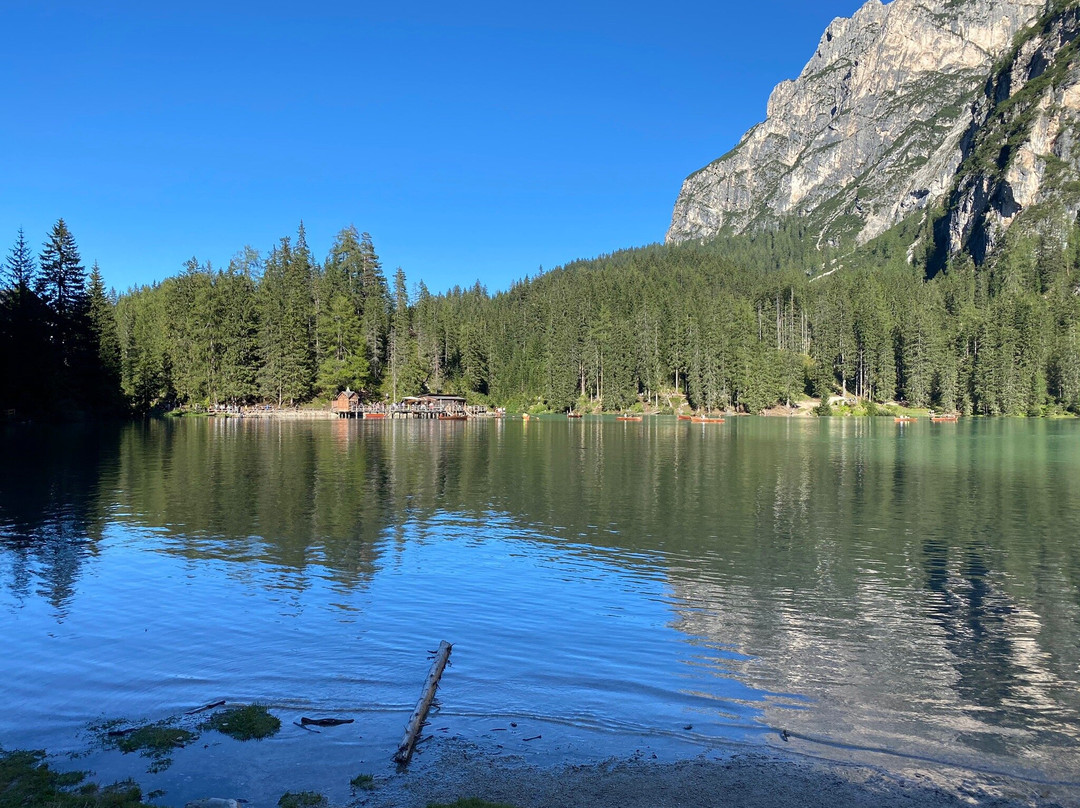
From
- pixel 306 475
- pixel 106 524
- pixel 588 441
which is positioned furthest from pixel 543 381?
pixel 106 524

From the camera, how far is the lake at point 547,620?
11.7 meters

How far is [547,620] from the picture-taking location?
61.1 feet

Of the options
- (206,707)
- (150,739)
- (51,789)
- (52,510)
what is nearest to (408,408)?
(52,510)

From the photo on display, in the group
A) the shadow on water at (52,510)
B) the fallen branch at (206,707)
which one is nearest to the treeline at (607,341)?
the shadow on water at (52,510)

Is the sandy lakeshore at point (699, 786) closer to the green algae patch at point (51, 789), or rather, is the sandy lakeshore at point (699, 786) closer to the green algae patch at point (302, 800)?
the green algae patch at point (302, 800)

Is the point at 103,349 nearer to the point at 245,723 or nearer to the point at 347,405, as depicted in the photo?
the point at 347,405

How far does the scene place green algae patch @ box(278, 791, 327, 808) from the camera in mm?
9185

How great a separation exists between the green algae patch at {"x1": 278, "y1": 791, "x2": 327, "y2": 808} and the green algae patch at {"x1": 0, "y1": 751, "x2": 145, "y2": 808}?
5.52ft

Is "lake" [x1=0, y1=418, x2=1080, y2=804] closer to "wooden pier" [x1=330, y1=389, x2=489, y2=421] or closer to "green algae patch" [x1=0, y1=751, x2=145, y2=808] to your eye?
"green algae patch" [x1=0, y1=751, x2=145, y2=808]

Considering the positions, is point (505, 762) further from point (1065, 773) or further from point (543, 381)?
point (543, 381)

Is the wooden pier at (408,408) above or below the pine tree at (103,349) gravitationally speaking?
below

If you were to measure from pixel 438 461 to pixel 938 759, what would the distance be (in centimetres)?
4995

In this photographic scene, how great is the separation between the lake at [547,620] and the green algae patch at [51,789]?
0.57 meters

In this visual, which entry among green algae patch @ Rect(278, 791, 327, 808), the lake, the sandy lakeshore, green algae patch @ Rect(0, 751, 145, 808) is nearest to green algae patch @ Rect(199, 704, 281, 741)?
the lake
